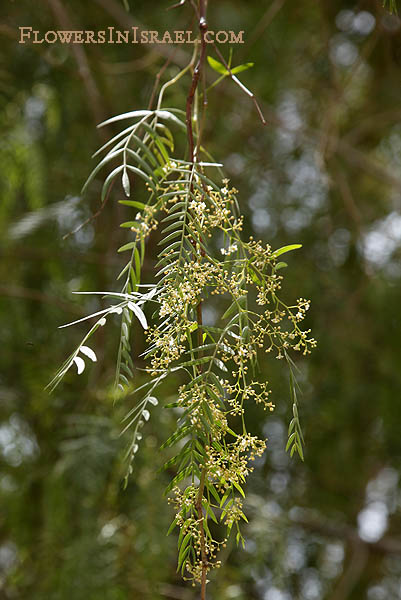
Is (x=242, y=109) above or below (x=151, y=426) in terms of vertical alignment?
above

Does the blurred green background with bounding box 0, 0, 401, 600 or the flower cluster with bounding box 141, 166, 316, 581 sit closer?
the flower cluster with bounding box 141, 166, 316, 581

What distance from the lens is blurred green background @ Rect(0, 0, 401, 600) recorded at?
114cm

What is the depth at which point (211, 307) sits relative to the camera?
1451 millimetres

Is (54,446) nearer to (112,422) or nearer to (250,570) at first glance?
(112,422)

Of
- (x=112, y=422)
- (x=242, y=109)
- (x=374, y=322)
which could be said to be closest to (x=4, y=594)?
(x=112, y=422)

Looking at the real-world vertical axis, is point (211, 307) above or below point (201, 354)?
below

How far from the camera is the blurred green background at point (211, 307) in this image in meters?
1.14

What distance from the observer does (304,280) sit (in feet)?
4.73

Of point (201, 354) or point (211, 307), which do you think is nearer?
point (201, 354)

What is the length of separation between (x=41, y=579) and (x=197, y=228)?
985 millimetres

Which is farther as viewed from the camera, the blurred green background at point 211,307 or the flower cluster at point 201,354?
the blurred green background at point 211,307

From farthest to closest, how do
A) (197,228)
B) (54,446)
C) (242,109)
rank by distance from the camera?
(242,109)
(54,446)
(197,228)

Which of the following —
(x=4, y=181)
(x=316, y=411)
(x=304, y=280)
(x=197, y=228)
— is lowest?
(x=316, y=411)

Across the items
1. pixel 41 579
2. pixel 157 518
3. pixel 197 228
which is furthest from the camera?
pixel 41 579
